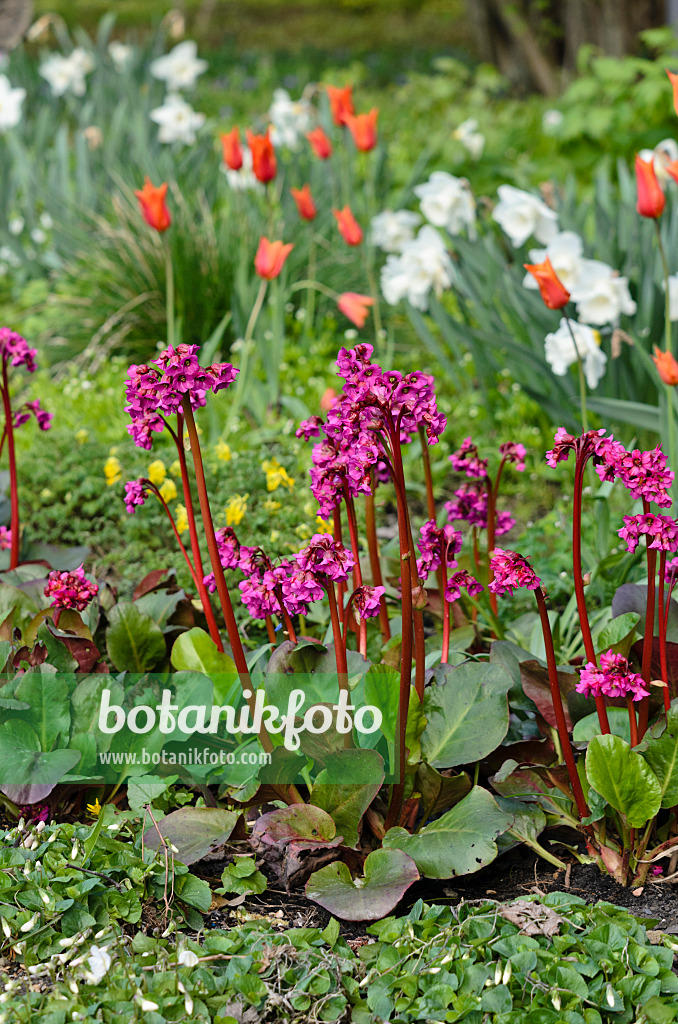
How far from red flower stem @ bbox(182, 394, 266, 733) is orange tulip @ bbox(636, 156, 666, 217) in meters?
1.24

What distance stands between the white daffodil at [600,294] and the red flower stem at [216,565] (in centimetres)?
144

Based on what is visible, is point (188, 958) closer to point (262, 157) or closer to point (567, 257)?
point (567, 257)

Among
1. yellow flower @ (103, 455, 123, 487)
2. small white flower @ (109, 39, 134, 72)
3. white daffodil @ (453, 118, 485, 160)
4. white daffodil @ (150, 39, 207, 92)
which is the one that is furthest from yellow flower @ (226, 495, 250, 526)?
small white flower @ (109, 39, 134, 72)

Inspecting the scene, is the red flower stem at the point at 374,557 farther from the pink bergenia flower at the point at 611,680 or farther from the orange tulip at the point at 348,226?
the orange tulip at the point at 348,226

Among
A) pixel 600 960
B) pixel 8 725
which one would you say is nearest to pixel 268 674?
pixel 8 725

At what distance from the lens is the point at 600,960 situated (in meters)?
1.31

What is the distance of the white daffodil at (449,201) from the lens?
3164mm

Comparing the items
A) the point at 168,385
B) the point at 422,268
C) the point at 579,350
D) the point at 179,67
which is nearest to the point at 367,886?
the point at 168,385

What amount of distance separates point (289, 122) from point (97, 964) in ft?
15.5

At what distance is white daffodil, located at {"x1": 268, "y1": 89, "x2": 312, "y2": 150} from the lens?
4910mm

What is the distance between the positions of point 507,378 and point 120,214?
1.72m

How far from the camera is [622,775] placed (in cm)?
145

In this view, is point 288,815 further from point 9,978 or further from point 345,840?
point 9,978

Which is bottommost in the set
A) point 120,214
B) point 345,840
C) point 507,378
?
point 345,840
